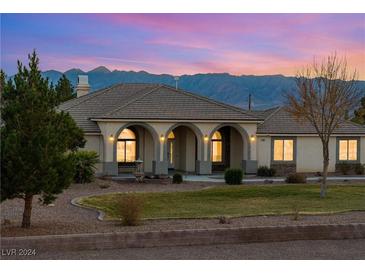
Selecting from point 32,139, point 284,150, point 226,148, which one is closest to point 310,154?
point 284,150

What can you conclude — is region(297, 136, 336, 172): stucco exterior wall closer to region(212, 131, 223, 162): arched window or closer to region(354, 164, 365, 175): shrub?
region(354, 164, 365, 175): shrub

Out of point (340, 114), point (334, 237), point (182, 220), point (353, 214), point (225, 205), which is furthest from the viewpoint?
point (340, 114)

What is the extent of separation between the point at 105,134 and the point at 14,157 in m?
17.4

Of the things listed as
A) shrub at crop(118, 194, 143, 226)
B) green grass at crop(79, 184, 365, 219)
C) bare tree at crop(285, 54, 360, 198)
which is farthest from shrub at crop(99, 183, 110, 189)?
shrub at crop(118, 194, 143, 226)

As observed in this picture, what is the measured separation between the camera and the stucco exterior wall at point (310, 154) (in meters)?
30.6

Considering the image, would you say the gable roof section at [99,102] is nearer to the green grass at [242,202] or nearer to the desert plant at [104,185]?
the desert plant at [104,185]

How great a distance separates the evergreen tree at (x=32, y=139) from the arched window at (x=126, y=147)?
18.7m

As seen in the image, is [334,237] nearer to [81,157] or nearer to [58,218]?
[58,218]

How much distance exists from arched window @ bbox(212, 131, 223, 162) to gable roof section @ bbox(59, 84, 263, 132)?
213 centimetres

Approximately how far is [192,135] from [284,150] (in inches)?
205

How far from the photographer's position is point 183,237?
10.1 meters

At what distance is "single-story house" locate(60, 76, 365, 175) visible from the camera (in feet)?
92.3

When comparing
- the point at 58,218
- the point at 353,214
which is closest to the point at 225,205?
the point at 353,214

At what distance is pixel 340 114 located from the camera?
68.4ft
